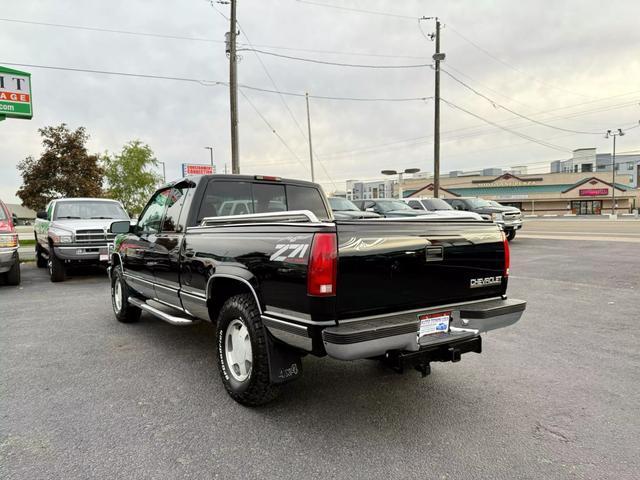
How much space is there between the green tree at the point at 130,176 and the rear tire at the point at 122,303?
90.6 feet

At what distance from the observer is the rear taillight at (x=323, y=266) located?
8.67ft

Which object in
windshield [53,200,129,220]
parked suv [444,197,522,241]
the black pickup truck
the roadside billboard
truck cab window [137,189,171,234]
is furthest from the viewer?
the roadside billboard

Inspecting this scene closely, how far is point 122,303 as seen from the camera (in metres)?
5.91

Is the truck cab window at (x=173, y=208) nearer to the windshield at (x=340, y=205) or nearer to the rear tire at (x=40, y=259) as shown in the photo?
the rear tire at (x=40, y=259)

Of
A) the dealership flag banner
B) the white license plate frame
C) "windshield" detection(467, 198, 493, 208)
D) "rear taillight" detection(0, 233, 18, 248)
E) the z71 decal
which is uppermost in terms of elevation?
the dealership flag banner

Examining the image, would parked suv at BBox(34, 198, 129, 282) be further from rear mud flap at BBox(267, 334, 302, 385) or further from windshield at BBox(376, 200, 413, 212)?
windshield at BBox(376, 200, 413, 212)

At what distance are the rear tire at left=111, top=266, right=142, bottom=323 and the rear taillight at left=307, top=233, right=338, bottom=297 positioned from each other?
157 inches

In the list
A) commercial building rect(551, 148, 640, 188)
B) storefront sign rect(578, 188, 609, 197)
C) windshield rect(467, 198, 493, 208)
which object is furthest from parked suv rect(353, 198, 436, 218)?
commercial building rect(551, 148, 640, 188)

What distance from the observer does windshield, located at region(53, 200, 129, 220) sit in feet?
34.8

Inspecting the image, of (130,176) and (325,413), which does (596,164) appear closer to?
(130,176)

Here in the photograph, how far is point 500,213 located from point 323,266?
15886 mm

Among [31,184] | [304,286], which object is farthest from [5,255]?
[31,184]

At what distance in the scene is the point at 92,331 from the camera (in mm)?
5562

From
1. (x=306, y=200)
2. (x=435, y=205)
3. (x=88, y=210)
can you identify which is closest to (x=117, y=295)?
(x=306, y=200)
